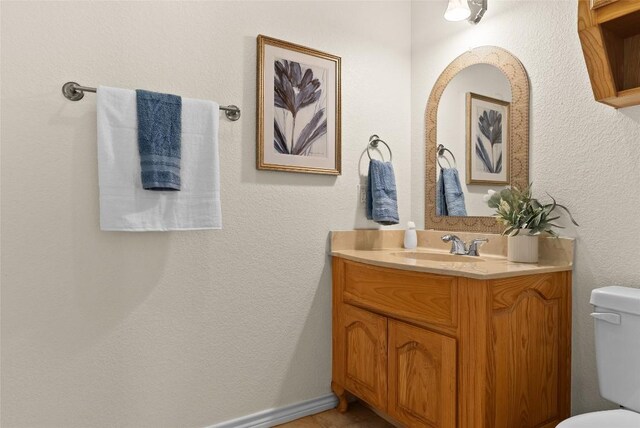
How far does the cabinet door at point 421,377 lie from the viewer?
1378 mm

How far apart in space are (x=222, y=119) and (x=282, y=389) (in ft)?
4.25

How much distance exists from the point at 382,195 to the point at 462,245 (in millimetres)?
466

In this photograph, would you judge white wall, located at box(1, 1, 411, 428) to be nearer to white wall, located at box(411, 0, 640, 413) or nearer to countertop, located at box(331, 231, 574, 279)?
countertop, located at box(331, 231, 574, 279)

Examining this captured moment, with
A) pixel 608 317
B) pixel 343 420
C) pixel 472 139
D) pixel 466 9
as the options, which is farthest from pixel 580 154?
pixel 343 420

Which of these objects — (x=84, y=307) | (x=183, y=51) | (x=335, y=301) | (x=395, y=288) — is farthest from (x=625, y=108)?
(x=84, y=307)

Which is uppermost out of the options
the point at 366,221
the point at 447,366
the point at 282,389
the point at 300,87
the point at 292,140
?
the point at 300,87

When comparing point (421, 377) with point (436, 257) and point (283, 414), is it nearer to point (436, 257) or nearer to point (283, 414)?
point (436, 257)

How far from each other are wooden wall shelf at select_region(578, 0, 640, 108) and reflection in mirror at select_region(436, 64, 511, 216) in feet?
1.44

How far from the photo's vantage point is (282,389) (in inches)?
74.0

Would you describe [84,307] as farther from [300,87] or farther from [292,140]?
[300,87]

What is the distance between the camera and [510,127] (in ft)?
5.77

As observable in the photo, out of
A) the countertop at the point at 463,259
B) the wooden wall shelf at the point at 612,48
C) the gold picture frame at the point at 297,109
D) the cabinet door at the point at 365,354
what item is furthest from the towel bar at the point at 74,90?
the wooden wall shelf at the point at 612,48

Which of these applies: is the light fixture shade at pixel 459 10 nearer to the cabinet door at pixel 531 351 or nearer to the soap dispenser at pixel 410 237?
the soap dispenser at pixel 410 237

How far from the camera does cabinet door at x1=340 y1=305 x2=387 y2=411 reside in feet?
5.49
